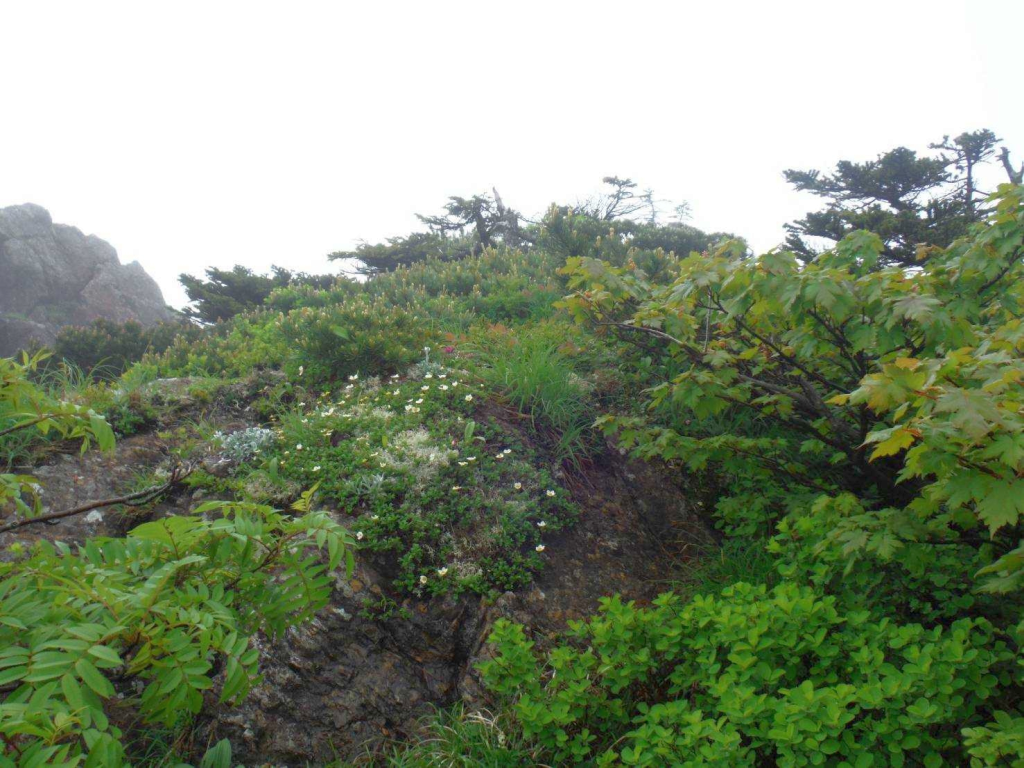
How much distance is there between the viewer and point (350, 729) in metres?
3.01

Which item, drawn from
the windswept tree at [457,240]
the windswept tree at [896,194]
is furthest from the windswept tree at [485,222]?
the windswept tree at [896,194]

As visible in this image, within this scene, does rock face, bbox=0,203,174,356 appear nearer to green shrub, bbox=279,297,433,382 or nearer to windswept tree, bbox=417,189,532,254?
windswept tree, bbox=417,189,532,254

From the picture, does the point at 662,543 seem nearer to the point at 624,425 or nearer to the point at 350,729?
the point at 624,425

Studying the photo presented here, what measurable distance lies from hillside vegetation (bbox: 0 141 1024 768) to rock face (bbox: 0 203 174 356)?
16335 millimetres

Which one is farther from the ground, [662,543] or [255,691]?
[662,543]

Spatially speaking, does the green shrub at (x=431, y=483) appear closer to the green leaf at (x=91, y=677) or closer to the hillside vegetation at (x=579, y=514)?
the hillside vegetation at (x=579, y=514)

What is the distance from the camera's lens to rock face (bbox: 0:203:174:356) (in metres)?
19.4

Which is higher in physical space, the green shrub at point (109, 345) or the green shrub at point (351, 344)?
the green shrub at point (351, 344)

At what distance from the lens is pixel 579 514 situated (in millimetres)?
4188

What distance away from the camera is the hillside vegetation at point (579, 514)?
5.82ft

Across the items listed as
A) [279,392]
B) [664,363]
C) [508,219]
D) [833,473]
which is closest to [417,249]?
[508,219]

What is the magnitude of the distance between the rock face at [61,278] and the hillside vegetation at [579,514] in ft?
53.6

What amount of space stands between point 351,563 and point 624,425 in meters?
2.17

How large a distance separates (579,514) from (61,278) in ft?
73.9
